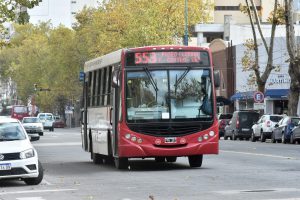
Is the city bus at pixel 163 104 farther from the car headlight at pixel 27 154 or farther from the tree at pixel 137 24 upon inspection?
the tree at pixel 137 24

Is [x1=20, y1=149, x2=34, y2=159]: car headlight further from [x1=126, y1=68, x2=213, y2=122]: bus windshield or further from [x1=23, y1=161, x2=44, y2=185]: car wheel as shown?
[x1=126, y1=68, x2=213, y2=122]: bus windshield

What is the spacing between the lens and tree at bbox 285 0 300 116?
174 feet

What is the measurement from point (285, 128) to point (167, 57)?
84.6 ft

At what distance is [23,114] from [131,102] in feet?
262

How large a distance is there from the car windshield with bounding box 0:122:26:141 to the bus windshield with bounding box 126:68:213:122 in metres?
3.75

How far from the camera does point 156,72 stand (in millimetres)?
25453

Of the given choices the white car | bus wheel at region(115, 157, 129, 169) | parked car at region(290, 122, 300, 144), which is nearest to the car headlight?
the white car

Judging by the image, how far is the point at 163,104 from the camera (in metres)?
25.1

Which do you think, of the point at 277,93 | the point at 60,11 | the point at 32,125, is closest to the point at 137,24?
the point at 277,93

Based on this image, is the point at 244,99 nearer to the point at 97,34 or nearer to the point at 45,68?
the point at 97,34

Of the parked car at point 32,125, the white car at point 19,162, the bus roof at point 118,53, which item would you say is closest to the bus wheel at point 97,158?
the bus roof at point 118,53

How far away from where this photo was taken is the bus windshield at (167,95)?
25078 millimetres

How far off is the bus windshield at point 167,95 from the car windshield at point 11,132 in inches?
148

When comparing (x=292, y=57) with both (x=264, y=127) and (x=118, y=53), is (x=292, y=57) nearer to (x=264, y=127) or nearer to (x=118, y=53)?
(x=264, y=127)
